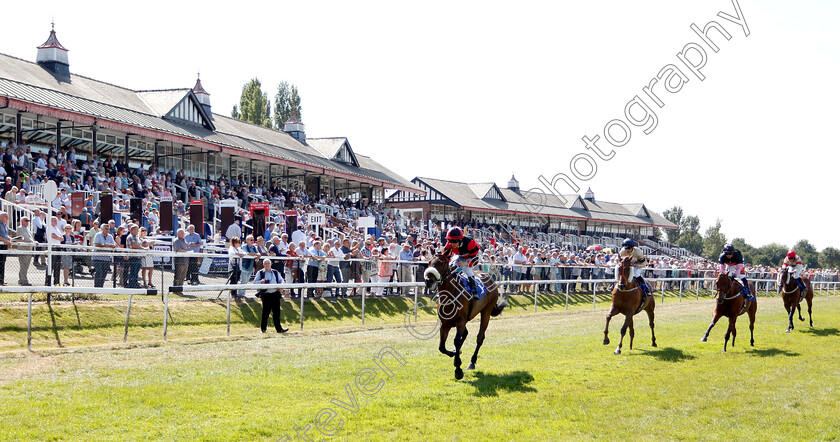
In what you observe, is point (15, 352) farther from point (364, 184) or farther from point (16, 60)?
point (364, 184)

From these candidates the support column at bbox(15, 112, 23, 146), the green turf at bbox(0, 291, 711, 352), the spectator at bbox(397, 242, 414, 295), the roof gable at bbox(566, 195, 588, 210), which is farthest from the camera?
the roof gable at bbox(566, 195, 588, 210)

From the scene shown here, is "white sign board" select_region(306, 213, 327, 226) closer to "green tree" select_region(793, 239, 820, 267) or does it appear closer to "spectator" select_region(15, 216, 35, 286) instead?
"spectator" select_region(15, 216, 35, 286)

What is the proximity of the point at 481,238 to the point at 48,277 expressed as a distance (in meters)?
34.2

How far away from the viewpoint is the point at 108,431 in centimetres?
603

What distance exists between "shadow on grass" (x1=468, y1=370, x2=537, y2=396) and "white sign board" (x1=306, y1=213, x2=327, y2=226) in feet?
58.1

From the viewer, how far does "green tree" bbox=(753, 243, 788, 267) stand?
101706 millimetres

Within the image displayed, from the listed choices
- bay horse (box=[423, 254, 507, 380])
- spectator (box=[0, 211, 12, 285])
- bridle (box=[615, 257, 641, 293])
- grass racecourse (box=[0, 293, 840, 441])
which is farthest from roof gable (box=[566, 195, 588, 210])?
bay horse (box=[423, 254, 507, 380])

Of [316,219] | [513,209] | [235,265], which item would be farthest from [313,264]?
[513,209]

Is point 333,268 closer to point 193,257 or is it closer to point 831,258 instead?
point 193,257

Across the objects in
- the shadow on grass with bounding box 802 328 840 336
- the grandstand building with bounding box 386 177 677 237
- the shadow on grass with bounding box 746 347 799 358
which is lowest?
the shadow on grass with bounding box 802 328 840 336

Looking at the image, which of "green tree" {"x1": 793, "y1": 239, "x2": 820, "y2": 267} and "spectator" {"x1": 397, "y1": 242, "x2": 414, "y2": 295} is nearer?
"spectator" {"x1": 397, "y1": 242, "x2": 414, "y2": 295}

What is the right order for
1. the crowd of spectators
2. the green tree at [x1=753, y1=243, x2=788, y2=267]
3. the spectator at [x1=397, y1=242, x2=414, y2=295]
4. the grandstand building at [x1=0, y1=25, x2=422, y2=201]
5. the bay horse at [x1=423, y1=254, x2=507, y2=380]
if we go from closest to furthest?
the bay horse at [x1=423, y1=254, x2=507, y2=380] → the crowd of spectators → the spectator at [x1=397, y1=242, x2=414, y2=295] → the grandstand building at [x1=0, y1=25, x2=422, y2=201] → the green tree at [x1=753, y1=243, x2=788, y2=267]

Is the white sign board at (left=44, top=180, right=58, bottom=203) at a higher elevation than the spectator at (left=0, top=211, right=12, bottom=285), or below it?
higher

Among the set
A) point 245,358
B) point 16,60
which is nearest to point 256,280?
point 245,358
